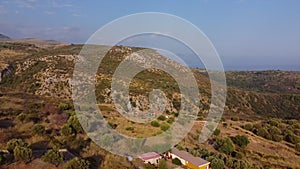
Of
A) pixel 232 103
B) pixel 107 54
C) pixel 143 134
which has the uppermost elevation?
pixel 107 54

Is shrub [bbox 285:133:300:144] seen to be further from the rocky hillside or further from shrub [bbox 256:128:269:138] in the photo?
the rocky hillside

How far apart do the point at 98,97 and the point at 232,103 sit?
47566 millimetres

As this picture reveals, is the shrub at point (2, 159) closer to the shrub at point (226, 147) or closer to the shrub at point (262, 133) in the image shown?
the shrub at point (226, 147)

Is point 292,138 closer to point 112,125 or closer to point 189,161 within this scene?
point 189,161

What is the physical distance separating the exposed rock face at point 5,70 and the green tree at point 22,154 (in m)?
54.5

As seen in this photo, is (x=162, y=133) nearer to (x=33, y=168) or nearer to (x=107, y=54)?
(x=33, y=168)

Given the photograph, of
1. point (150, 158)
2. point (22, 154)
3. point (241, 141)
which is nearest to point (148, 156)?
point (150, 158)

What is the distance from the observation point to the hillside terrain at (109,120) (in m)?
18.7

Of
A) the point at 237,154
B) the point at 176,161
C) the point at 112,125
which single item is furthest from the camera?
the point at 237,154

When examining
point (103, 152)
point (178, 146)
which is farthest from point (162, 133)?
→ point (103, 152)

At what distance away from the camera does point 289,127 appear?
149ft

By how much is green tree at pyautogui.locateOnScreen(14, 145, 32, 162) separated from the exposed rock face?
54547 millimetres

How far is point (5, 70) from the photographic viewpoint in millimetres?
65188

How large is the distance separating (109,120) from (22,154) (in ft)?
50.9
